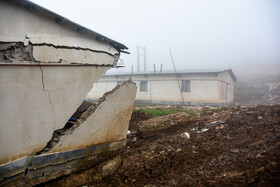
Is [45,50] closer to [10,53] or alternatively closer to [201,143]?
[10,53]

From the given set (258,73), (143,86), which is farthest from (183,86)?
(258,73)

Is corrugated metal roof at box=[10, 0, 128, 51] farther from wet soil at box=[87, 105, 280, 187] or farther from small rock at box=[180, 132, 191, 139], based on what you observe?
Answer: small rock at box=[180, 132, 191, 139]

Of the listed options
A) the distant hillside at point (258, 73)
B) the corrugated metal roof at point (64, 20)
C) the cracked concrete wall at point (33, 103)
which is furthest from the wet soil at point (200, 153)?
the distant hillside at point (258, 73)

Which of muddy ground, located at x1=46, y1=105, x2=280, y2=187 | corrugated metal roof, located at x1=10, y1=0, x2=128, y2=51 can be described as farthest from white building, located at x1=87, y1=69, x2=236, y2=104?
corrugated metal roof, located at x1=10, y1=0, x2=128, y2=51

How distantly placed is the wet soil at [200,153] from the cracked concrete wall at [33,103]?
160 centimetres

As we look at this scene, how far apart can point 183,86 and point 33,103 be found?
15571 mm

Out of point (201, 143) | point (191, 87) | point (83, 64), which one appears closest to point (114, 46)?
point (83, 64)

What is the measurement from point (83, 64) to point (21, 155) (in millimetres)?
2080

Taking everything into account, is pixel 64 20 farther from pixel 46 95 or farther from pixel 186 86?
pixel 186 86

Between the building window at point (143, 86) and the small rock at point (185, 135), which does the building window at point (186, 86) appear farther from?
the small rock at point (185, 135)

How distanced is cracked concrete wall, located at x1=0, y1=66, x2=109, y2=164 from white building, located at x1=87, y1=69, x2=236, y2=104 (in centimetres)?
1286

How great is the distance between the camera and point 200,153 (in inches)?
217

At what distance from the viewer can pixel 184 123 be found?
809 centimetres

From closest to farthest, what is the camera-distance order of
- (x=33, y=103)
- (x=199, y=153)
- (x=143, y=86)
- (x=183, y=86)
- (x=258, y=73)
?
(x=33, y=103) < (x=199, y=153) < (x=183, y=86) < (x=143, y=86) < (x=258, y=73)
